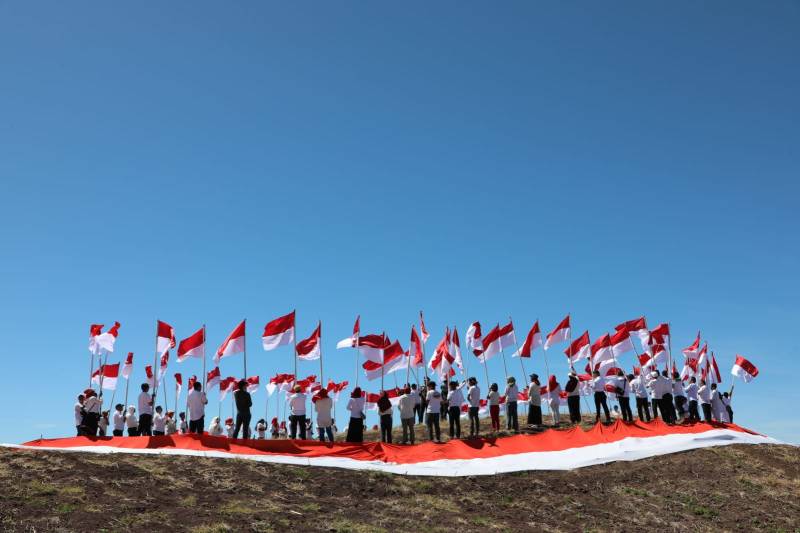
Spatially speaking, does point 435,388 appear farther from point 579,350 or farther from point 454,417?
point 579,350

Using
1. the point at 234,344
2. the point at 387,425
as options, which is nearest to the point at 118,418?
the point at 234,344

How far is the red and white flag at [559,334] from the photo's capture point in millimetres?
32031

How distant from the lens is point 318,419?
76.6 feet

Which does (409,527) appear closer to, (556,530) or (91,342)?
(556,530)

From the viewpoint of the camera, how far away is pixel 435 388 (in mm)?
26625

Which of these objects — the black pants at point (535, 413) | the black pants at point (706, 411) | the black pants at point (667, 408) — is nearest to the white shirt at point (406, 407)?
the black pants at point (535, 413)

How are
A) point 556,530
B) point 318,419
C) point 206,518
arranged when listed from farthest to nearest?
→ point 318,419 → point 556,530 → point 206,518

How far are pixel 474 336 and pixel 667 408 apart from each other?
9.70m

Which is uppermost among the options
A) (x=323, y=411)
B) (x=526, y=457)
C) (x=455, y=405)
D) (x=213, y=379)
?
(x=213, y=379)

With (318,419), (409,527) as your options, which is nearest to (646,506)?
(409,527)

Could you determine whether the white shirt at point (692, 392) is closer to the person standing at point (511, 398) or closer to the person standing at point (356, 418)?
the person standing at point (511, 398)

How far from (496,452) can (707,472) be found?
24.3 feet

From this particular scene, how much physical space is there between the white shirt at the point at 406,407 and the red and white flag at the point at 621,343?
13040 mm

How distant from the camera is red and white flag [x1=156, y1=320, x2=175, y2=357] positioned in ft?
89.3
